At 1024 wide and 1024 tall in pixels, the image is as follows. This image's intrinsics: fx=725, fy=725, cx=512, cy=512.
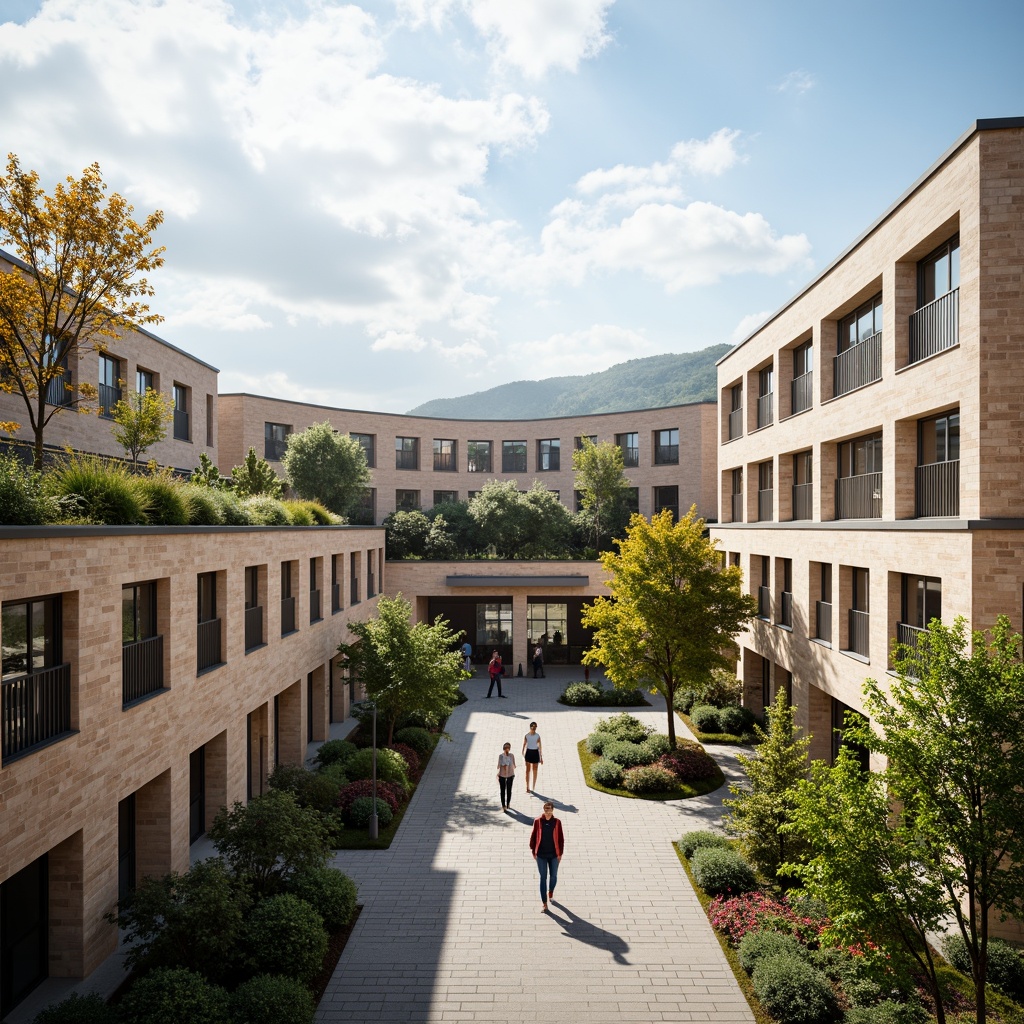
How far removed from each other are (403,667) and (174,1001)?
1112 centimetres

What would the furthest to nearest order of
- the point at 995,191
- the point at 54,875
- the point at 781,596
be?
A: the point at 781,596
the point at 995,191
the point at 54,875

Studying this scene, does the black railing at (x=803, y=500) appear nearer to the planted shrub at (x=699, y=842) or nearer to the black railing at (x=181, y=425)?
the planted shrub at (x=699, y=842)

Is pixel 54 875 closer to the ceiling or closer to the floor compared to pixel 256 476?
Answer: closer to the floor

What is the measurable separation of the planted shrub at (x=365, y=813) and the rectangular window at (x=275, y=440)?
25.5m

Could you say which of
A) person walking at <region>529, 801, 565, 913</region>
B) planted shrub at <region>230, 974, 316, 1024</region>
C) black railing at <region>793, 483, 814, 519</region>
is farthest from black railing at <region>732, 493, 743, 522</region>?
planted shrub at <region>230, 974, 316, 1024</region>

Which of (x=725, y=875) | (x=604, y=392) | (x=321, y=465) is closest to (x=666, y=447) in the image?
(x=321, y=465)

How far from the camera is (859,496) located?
55.2 feet

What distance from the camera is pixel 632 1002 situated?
30.9ft

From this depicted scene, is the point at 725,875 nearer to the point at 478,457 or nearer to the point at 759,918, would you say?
the point at 759,918

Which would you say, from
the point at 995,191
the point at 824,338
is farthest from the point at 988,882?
the point at 824,338

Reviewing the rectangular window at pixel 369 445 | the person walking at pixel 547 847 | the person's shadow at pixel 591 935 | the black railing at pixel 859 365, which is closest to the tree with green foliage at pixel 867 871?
the person's shadow at pixel 591 935

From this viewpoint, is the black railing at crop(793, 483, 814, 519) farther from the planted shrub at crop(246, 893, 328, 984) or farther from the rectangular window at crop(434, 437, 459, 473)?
the rectangular window at crop(434, 437, 459, 473)

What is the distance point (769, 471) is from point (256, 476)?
16.4 metres

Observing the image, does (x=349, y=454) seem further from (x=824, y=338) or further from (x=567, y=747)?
(x=824, y=338)
